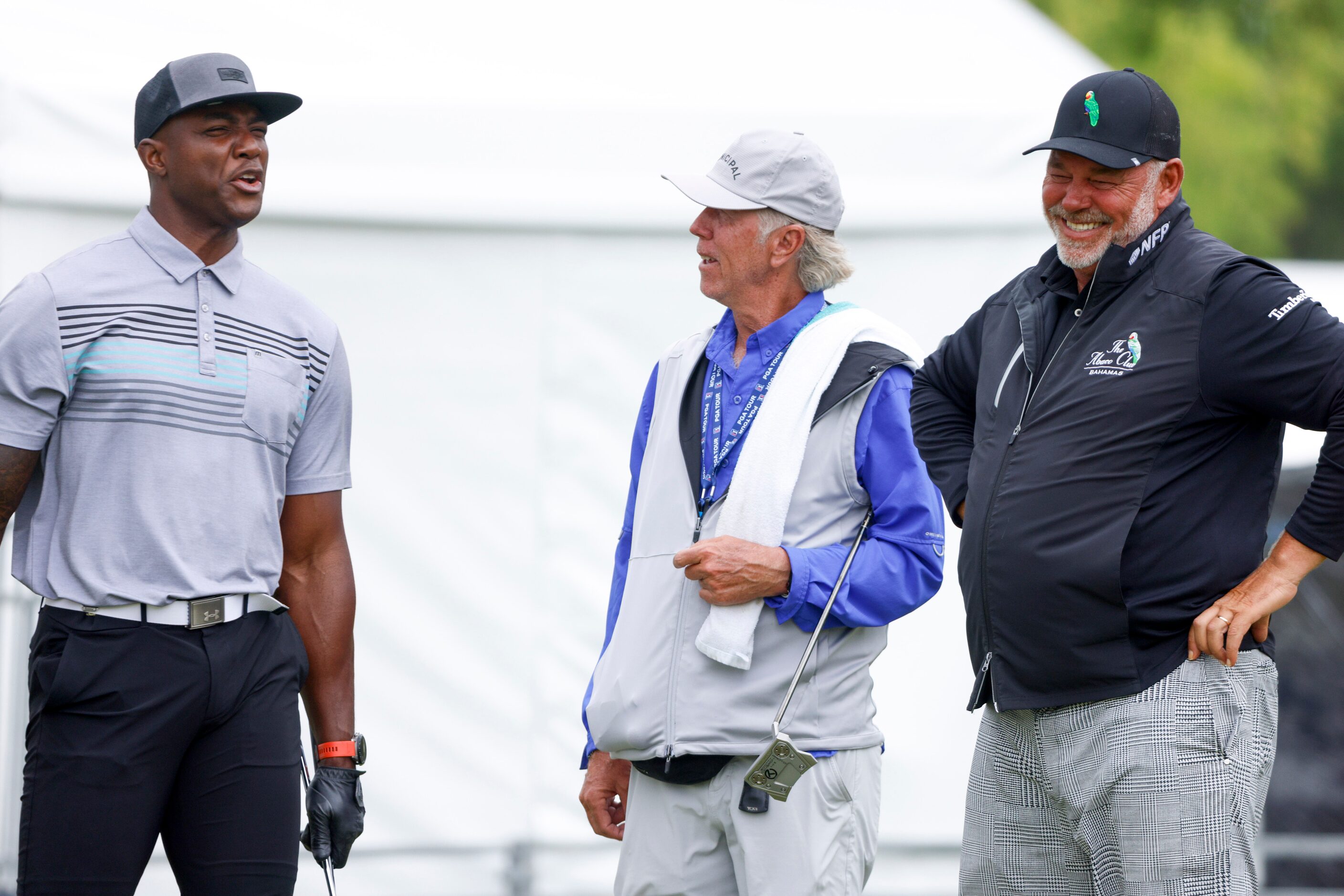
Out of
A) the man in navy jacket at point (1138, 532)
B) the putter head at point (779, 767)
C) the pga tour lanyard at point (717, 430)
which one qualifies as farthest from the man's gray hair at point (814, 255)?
the putter head at point (779, 767)

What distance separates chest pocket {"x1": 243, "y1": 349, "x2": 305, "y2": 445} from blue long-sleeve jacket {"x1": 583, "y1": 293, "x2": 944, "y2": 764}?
71 centimetres

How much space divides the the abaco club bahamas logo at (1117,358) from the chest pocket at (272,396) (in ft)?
4.37

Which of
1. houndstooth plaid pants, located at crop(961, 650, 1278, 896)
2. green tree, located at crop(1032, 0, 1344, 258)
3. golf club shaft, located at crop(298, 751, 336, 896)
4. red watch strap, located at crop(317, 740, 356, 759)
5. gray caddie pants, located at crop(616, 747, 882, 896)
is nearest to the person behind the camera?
houndstooth plaid pants, located at crop(961, 650, 1278, 896)

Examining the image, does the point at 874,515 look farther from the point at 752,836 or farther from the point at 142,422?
the point at 142,422

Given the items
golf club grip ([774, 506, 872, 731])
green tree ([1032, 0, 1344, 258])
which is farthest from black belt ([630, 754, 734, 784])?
green tree ([1032, 0, 1344, 258])

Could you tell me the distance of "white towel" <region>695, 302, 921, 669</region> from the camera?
2617 mm

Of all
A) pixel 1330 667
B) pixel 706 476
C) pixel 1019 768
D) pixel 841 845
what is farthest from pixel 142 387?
pixel 1330 667

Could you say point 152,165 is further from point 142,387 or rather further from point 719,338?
point 719,338

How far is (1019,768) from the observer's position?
2.54 meters

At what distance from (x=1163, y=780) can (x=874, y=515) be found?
26.8 inches

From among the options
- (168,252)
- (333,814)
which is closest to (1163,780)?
(333,814)

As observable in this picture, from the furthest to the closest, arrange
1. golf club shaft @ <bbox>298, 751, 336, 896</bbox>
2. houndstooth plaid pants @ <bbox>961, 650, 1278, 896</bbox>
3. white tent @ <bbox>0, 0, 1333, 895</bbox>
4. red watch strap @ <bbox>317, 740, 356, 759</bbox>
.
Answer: white tent @ <bbox>0, 0, 1333, 895</bbox> → red watch strap @ <bbox>317, 740, 356, 759</bbox> → golf club shaft @ <bbox>298, 751, 336, 896</bbox> → houndstooth plaid pants @ <bbox>961, 650, 1278, 896</bbox>

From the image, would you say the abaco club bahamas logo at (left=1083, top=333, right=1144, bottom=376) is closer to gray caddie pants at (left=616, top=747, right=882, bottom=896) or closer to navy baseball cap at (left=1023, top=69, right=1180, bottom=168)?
navy baseball cap at (left=1023, top=69, right=1180, bottom=168)

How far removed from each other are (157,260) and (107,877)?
1.00 metres
